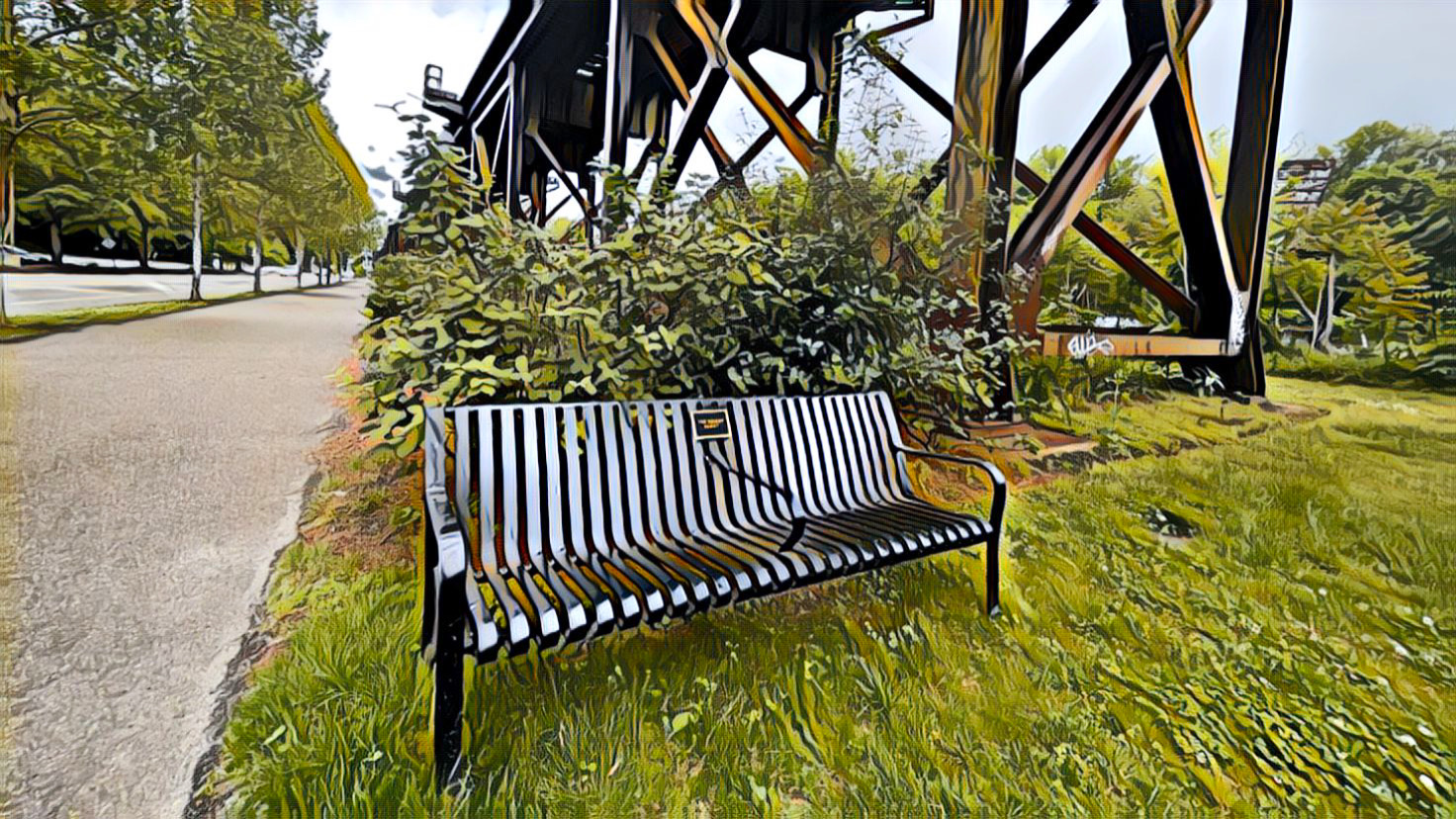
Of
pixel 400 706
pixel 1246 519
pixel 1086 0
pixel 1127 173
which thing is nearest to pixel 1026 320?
pixel 1246 519

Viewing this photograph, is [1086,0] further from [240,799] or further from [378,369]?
[240,799]

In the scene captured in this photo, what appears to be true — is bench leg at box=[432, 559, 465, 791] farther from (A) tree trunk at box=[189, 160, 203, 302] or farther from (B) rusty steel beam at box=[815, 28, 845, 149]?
(B) rusty steel beam at box=[815, 28, 845, 149]

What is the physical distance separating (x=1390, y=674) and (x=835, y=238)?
2.53 m

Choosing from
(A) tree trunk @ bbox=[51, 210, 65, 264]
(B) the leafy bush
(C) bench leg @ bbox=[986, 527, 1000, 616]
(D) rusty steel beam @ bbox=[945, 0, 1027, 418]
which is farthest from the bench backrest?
(D) rusty steel beam @ bbox=[945, 0, 1027, 418]

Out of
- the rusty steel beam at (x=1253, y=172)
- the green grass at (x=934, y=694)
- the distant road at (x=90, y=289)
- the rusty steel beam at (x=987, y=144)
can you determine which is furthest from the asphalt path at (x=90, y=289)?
the rusty steel beam at (x=1253, y=172)

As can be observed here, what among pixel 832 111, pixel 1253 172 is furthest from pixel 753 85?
pixel 1253 172

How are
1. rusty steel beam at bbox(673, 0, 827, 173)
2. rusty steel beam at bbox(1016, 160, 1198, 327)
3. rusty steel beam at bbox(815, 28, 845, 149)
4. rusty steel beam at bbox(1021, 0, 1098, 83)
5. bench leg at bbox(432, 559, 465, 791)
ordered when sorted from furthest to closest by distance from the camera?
rusty steel beam at bbox(1016, 160, 1198, 327) < rusty steel beam at bbox(1021, 0, 1098, 83) < rusty steel beam at bbox(673, 0, 827, 173) < rusty steel beam at bbox(815, 28, 845, 149) < bench leg at bbox(432, 559, 465, 791)

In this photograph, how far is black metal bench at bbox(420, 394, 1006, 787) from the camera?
3.97 ft

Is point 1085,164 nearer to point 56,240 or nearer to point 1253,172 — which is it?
point 1253,172

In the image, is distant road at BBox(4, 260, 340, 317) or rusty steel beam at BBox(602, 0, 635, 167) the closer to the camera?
distant road at BBox(4, 260, 340, 317)

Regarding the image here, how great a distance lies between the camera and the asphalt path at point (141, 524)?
127cm

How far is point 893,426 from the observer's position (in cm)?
246

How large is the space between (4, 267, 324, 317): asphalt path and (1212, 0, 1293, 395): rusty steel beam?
7.03 metres

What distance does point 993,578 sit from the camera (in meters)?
2.03
